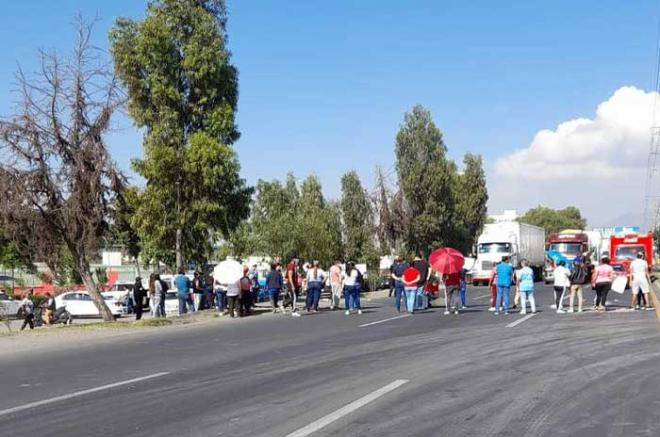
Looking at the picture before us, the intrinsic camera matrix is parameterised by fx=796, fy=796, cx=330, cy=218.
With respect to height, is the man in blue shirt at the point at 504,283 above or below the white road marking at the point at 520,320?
above

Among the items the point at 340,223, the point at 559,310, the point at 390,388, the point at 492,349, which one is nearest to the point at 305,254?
the point at 340,223

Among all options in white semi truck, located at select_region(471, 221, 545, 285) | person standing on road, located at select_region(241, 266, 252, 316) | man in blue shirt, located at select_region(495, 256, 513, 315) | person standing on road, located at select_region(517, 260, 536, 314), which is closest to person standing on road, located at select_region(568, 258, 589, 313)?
person standing on road, located at select_region(517, 260, 536, 314)

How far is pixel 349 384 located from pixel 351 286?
1561 centimetres

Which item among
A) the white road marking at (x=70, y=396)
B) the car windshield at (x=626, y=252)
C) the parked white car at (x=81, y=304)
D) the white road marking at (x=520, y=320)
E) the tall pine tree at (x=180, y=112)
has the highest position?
the tall pine tree at (x=180, y=112)

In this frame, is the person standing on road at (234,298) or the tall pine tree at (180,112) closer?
the person standing on road at (234,298)

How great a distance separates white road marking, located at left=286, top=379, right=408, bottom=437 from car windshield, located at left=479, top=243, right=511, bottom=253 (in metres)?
41.5

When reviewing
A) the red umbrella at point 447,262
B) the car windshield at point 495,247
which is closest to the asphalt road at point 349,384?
the red umbrella at point 447,262

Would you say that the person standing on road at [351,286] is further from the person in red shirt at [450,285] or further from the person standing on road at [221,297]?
the person standing on road at [221,297]

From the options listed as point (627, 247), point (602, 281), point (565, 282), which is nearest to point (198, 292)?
point (565, 282)

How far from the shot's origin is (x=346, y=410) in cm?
878

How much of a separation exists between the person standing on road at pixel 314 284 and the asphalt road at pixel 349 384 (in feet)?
28.2

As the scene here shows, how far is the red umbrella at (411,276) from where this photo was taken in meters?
24.5

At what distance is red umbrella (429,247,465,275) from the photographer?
24000mm

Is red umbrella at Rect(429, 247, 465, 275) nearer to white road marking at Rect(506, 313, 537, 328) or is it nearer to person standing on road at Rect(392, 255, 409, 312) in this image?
person standing on road at Rect(392, 255, 409, 312)
